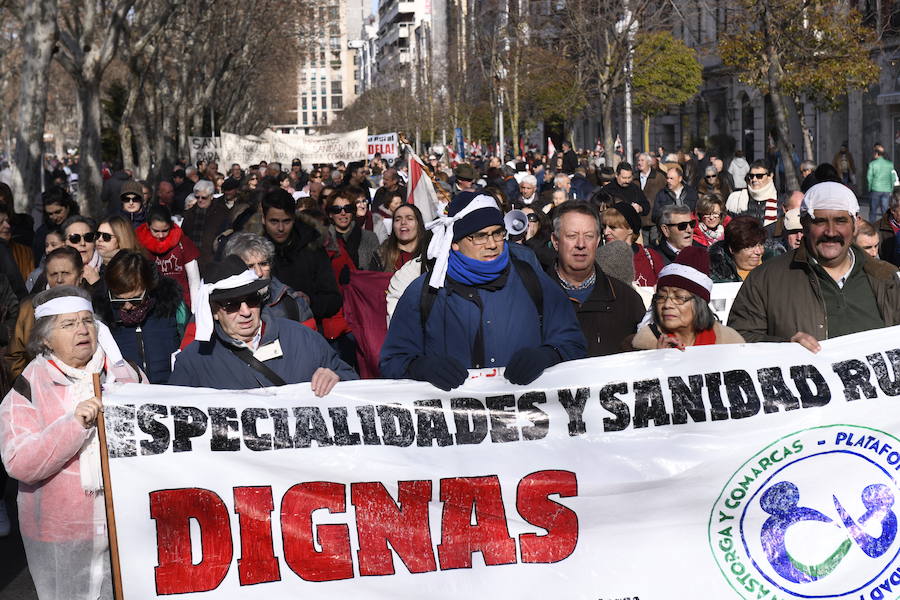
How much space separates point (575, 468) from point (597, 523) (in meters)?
0.21

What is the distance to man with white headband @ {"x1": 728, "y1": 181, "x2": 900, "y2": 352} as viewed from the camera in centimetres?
540

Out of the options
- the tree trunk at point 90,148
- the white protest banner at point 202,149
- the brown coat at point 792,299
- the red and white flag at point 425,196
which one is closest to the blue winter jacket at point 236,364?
the brown coat at point 792,299

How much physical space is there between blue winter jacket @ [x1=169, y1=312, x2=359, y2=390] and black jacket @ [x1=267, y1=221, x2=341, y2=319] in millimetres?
3228

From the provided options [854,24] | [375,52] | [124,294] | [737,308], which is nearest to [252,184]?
[854,24]

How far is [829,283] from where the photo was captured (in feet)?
17.9

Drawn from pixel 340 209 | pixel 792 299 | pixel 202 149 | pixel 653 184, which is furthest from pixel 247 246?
pixel 202 149

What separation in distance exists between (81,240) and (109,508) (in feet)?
13.1

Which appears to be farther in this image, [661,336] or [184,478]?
[661,336]

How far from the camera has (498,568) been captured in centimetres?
460

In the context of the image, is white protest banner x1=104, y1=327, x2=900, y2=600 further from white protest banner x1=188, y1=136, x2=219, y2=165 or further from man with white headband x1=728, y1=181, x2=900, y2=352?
white protest banner x1=188, y1=136, x2=219, y2=165

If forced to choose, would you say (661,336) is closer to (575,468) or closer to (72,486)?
(575,468)

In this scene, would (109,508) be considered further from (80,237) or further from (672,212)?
(672,212)

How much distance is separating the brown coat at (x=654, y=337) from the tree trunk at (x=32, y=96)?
1557 cm

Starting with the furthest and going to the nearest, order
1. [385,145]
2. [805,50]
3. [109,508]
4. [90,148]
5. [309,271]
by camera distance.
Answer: [385,145]
[90,148]
[805,50]
[309,271]
[109,508]
